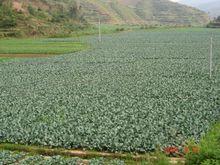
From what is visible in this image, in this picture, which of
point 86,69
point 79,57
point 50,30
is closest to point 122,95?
point 86,69

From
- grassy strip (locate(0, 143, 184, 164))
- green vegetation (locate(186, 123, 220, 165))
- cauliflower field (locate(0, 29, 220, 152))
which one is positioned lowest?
grassy strip (locate(0, 143, 184, 164))

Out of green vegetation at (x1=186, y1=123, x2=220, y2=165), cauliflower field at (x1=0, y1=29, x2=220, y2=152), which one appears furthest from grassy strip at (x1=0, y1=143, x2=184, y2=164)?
green vegetation at (x1=186, y1=123, x2=220, y2=165)

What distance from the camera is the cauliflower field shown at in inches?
609

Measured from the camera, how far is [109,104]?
67.8 ft

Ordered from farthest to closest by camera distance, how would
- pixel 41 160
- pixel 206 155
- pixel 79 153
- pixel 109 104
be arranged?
pixel 109 104 → pixel 79 153 → pixel 41 160 → pixel 206 155

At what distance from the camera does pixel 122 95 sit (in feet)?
74.9

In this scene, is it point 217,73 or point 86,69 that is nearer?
point 217,73

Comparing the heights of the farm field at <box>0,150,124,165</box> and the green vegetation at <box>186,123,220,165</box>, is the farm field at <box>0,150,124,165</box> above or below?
below

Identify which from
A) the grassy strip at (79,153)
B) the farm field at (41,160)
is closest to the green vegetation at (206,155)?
the grassy strip at (79,153)

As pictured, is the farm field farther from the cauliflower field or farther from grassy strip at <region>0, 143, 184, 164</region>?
the cauliflower field

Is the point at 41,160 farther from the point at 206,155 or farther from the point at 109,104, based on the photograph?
the point at 109,104

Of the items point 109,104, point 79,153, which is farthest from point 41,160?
point 109,104

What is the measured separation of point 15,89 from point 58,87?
8.18ft

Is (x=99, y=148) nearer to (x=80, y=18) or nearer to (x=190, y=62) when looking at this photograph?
(x=190, y=62)
